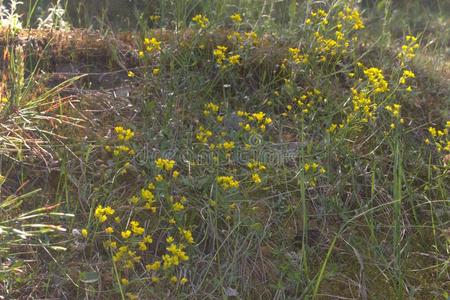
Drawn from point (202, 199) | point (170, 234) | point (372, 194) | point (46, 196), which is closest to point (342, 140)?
point (372, 194)

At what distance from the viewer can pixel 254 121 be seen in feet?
8.54

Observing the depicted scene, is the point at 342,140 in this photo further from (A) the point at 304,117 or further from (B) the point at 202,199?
(B) the point at 202,199

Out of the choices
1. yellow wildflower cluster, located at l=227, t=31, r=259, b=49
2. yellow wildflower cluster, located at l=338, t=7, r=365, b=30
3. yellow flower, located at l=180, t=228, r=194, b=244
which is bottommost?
yellow flower, located at l=180, t=228, r=194, b=244

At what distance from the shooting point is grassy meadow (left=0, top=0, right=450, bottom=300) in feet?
6.28

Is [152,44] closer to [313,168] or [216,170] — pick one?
→ [216,170]

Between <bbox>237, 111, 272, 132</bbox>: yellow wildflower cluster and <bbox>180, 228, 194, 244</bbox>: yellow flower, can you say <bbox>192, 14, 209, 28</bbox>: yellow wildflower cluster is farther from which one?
<bbox>180, 228, 194, 244</bbox>: yellow flower

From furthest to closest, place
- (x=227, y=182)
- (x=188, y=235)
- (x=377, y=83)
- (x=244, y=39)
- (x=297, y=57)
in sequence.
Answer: (x=244, y=39), (x=297, y=57), (x=377, y=83), (x=227, y=182), (x=188, y=235)

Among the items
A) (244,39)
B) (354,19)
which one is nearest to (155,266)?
(244,39)

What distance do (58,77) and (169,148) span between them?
718 millimetres

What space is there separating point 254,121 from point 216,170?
18.6 inches

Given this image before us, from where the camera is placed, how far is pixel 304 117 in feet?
8.65

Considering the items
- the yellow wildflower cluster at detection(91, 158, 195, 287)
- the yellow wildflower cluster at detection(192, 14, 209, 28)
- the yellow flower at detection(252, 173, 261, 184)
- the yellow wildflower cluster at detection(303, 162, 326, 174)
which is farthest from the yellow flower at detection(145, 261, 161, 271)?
the yellow wildflower cluster at detection(192, 14, 209, 28)

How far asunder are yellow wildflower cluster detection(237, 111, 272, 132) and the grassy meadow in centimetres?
2

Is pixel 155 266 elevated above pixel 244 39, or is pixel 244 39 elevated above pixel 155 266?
pixel 244 39
